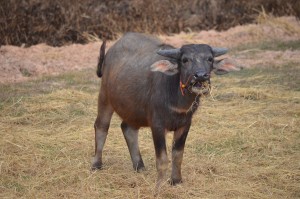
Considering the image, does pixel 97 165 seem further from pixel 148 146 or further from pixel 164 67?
pixel 164 67

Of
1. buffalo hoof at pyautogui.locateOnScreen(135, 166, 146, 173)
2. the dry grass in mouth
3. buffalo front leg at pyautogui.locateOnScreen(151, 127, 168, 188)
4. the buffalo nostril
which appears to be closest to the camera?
the buffalo nostril

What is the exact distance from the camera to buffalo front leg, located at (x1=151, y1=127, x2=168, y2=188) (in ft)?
21.2

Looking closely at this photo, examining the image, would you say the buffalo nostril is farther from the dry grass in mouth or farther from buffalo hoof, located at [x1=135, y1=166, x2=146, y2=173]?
buffalo hoof, located at [x1=135, y1=166, x2=146, y2=173]

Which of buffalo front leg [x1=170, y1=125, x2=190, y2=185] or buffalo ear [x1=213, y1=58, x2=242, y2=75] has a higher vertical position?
buffalo ear [x1=213, y1=58, x2=242, y2=75]

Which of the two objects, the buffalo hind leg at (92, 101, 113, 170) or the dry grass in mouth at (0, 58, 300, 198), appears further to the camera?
the buffalo hind leg at (92, 101, 113, 170)

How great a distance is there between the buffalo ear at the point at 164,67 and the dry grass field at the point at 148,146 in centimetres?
A: 122

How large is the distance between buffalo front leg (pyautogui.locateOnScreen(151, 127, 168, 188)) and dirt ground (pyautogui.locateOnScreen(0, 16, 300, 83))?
6.56 metres

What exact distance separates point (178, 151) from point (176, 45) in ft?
28.5

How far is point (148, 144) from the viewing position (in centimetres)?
846

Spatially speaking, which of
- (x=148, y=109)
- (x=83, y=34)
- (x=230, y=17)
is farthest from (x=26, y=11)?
(x=148, y=109)

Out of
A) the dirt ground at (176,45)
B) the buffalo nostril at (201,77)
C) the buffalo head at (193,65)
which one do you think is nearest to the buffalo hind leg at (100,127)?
the buffalo head at (193,65)

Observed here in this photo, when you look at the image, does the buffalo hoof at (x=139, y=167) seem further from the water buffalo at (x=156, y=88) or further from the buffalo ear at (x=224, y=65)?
the buffalo ear at (x=224, y=65)

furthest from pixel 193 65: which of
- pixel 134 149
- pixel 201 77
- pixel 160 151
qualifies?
pixel 134 149

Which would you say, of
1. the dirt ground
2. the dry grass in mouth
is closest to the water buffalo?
the dry grass in mouth
